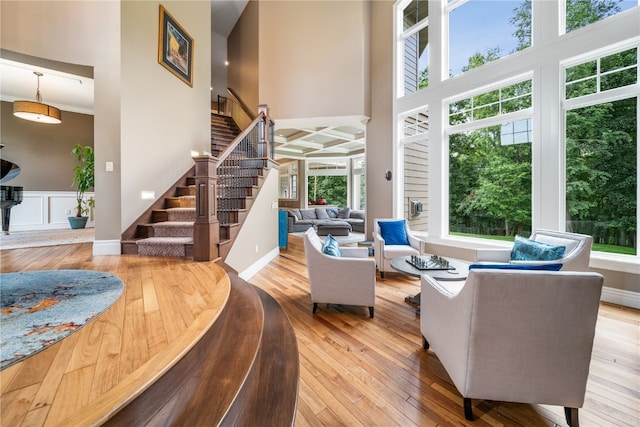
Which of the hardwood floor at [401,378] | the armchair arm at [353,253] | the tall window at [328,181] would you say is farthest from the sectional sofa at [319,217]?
the hardwood floor at [401,378]

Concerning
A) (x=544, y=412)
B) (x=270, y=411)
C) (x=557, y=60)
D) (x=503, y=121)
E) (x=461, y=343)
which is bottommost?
(x=544, y=412)

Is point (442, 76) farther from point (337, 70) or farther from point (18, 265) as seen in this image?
point (18, 265)

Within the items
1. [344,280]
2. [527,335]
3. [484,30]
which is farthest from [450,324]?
[484,30]

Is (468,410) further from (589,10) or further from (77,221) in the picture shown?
(77,221)

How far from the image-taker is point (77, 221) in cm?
618

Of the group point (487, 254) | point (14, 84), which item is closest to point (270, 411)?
point (487, 254)

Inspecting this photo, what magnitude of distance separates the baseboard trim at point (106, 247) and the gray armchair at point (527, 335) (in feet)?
13.5

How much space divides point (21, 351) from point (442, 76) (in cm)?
592

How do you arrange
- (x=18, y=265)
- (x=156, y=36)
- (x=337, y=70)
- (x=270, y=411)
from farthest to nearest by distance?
Result: (x=337, y=70)
(x=156, y=36)
(x=18, y=265)
(x=270, y=411)

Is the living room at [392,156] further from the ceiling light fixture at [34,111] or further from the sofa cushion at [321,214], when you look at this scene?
the sofa cushion at [321,214]

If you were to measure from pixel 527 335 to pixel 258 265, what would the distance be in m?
3.71

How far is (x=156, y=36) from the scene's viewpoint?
3.96 metres

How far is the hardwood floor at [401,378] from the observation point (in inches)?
57.7

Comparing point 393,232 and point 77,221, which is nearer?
point 393,232
